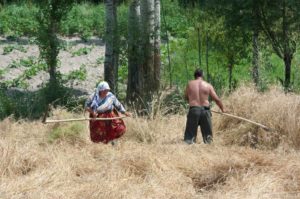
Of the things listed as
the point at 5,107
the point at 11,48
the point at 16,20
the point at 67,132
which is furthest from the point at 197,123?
the point at 16,20

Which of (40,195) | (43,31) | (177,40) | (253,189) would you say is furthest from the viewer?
(177,40)

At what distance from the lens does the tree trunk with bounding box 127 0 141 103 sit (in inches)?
609

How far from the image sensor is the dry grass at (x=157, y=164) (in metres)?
7.47

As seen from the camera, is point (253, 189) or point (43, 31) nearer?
point (253, 189)

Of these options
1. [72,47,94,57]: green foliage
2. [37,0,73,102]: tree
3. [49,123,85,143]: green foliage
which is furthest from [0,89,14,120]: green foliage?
[72,47,94,57]: green foliage

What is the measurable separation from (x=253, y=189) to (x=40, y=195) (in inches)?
98.2

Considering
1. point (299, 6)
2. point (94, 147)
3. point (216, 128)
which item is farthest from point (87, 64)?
point (94, 147)

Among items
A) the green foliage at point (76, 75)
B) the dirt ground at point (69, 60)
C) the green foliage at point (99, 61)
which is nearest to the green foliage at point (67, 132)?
the dirt ground at point (69, 60)

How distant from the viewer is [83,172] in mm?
8297

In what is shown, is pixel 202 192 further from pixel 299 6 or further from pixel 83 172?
pixel 299 6

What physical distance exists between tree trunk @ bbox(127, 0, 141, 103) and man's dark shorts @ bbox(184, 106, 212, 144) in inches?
180

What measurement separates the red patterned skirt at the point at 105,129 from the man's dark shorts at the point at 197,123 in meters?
1.16

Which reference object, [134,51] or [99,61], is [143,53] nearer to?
[134,51]

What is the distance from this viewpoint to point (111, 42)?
53.2 feet
